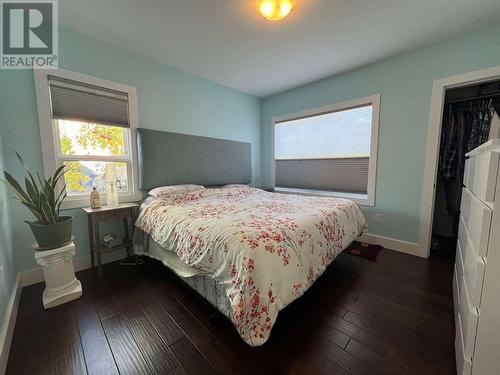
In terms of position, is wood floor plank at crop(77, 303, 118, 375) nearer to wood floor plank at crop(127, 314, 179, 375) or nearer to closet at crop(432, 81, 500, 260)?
wood floor plank at crop(127, 314, 179, 375)

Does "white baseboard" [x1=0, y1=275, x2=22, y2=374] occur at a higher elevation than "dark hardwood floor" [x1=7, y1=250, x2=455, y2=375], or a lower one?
higher

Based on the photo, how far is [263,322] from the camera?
1085mm

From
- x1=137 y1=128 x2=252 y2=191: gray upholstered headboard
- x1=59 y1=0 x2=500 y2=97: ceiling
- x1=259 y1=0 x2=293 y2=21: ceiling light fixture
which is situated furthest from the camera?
x1=137 y1=128 x2=252 y2=191: gray upholstered headboard

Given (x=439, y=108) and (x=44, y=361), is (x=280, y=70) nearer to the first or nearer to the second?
(x=439, y=108)

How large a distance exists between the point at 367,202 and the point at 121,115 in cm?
341

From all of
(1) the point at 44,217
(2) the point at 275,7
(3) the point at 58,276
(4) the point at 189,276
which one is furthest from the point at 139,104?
(4) the point at 189,276

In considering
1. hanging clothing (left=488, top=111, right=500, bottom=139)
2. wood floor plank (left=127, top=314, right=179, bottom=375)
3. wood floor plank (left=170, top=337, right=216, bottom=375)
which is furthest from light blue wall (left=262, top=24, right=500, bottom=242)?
wood floor plank (left=127, top=314, right=179, bottom=375)

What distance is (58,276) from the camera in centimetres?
164

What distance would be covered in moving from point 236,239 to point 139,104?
2258 mm

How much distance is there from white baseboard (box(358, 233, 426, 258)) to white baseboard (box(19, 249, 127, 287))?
3291 mm

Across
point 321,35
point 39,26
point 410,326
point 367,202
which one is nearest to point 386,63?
point 321,35

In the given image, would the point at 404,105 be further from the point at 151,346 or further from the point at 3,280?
the point at 3,280

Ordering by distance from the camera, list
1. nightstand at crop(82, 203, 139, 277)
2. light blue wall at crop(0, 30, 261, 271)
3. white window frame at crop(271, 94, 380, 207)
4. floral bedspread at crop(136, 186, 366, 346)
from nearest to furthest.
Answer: floral bedspread at crop(136, 186, 366, 346)
light blue wall at crop(0, 30, 261, 271)
nightstand at crop(82, 203, 139, 277)
white window frame at crop(271, 94, 380, 207)

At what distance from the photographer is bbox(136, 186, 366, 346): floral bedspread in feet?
3.57
